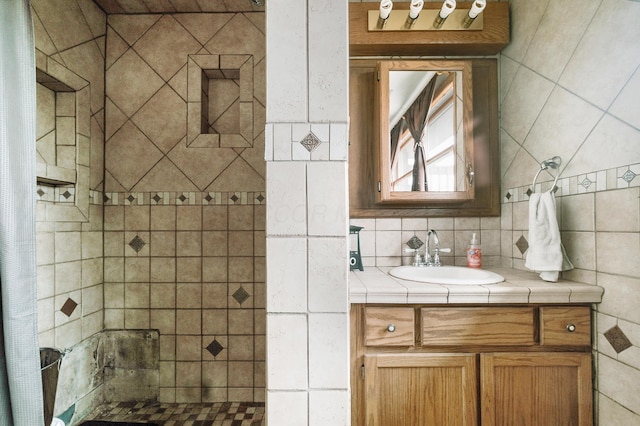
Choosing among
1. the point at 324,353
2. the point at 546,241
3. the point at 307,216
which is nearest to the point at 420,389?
the point at 324,353

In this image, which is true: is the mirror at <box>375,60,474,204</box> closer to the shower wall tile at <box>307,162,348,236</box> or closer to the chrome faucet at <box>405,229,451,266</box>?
the chrome faucet at <box>405,229,451,266</box>

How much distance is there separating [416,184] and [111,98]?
1901 mm

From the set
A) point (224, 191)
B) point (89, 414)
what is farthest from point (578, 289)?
point (89, 414)

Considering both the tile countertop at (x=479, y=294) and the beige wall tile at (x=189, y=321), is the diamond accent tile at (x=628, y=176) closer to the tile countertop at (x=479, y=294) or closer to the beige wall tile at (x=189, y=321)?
the tile countertop at (x=479, y=294)

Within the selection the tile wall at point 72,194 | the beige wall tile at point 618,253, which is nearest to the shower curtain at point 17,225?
the tile wall at point 72,194

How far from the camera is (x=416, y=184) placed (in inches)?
69.6

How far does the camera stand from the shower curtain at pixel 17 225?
102 centimetres

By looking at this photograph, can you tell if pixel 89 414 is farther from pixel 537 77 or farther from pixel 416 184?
pixel 537 77

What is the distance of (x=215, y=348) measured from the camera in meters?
2.00

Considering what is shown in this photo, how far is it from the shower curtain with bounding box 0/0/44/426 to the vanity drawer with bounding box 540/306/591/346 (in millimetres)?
1763

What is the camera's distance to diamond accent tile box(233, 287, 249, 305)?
2006mm

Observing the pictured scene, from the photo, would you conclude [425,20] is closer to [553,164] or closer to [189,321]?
[553,164]

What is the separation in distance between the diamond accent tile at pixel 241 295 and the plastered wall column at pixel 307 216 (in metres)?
1.29

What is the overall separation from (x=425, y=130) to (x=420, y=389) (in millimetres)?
1240
